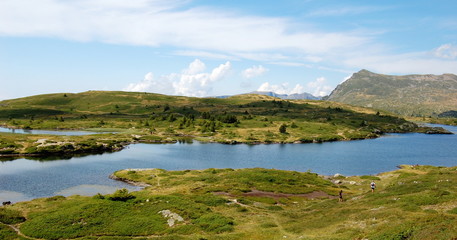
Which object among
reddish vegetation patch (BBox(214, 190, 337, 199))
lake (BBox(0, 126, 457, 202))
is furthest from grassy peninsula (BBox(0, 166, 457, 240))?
lake (BBox(0, 126, 457, 202))

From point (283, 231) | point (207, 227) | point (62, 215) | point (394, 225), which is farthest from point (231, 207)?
point (394, 225)

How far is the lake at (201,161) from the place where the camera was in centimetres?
8769

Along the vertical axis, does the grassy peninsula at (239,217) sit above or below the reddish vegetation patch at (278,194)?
above

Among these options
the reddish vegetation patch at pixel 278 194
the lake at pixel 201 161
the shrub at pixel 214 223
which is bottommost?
the lake at pixel 201 161

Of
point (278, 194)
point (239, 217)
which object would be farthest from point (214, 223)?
point (278, 194)

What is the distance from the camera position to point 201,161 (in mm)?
133875

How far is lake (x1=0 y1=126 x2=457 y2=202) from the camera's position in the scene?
87.7m

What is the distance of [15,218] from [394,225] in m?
51.0

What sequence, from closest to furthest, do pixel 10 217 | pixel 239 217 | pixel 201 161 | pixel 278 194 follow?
pixel 10 217
pixel 239 217
pixel 278 194
pixel 201 161

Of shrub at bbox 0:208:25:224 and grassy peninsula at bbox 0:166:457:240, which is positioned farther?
shrub at bbox 0:208:25:224

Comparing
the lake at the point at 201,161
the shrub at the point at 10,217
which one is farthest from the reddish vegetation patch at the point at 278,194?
the shrub at the point at 10,217

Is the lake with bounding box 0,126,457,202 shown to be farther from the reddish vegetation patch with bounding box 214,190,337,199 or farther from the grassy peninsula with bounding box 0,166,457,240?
the reddish vegetation patch with bounding box 214,190,337,199

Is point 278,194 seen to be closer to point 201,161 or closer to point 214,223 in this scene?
point 214,223

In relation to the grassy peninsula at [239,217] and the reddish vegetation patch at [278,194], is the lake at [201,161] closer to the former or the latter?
the grassy peninsula at [239,217]
